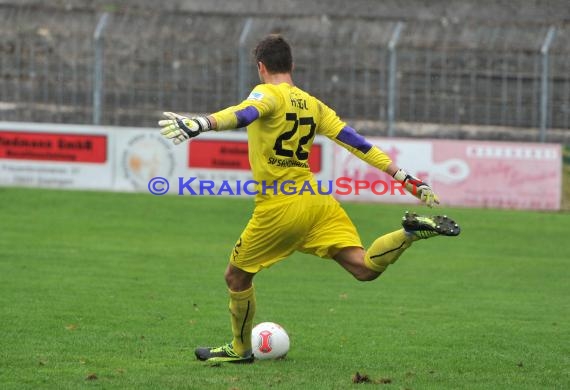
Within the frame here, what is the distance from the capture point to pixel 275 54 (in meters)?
8.27

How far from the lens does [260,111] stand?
7.89 meters

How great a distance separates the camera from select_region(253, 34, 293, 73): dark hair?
8.23 metres

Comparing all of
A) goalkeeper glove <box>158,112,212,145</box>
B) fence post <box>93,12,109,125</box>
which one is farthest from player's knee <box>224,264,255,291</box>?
fence post <box>93,12,109,125</box>

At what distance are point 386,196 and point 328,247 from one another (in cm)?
1431

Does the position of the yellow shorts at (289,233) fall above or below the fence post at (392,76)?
below

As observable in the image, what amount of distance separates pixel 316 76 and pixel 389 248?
16448mm

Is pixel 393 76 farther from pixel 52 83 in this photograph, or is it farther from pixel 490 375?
pixel 490 375

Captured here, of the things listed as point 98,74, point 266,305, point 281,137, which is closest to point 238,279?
point 281,137

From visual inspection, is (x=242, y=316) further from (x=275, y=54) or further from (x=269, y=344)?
(x=275, y=54)

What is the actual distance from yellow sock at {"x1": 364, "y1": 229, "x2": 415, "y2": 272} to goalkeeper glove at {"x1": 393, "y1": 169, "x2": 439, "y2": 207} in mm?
379

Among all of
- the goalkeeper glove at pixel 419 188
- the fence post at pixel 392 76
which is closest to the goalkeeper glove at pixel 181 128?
the goalkeeper glove at pixel 419 188

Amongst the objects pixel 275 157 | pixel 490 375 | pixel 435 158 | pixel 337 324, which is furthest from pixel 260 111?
pixel 435 158

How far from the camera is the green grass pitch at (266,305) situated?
812 centimetres

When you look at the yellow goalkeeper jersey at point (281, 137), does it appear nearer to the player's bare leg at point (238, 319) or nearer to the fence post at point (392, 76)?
the player's bare leg at point (238, 319)
